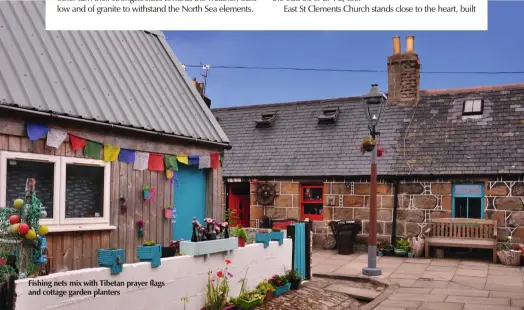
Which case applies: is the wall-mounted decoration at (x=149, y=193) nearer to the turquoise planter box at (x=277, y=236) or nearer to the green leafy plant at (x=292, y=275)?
the turquoise planter box at (x=277, y=236)

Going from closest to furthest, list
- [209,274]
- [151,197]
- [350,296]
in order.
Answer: [209,274]
[151,197]
[350,296]

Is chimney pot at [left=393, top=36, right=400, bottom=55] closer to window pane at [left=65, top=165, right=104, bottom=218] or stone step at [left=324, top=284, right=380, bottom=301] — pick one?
stone step at [left=324, top=284, right=380, bottom=301]

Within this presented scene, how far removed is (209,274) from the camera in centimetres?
766

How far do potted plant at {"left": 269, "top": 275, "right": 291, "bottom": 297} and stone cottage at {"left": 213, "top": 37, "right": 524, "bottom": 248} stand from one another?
7.11 meters

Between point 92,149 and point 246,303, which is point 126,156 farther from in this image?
point 246,303

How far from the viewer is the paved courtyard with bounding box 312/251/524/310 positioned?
8.89 meters

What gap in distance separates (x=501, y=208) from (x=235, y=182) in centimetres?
836

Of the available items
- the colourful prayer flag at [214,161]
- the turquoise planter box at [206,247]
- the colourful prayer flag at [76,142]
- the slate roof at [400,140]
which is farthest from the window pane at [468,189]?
the colourful prayer flag at [76,142]

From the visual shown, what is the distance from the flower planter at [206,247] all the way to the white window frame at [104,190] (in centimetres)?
132

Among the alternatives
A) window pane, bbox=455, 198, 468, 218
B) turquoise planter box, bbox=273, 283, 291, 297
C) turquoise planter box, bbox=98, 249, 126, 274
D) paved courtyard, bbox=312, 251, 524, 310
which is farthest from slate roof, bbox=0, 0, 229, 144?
window pane, bbox=455, 198, 468, 218

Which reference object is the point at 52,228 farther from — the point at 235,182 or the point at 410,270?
the point at 235,182

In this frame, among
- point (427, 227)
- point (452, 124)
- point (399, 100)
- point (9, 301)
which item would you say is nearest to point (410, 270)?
point (427, 227)

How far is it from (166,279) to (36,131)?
8.28ft

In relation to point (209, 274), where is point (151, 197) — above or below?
above
